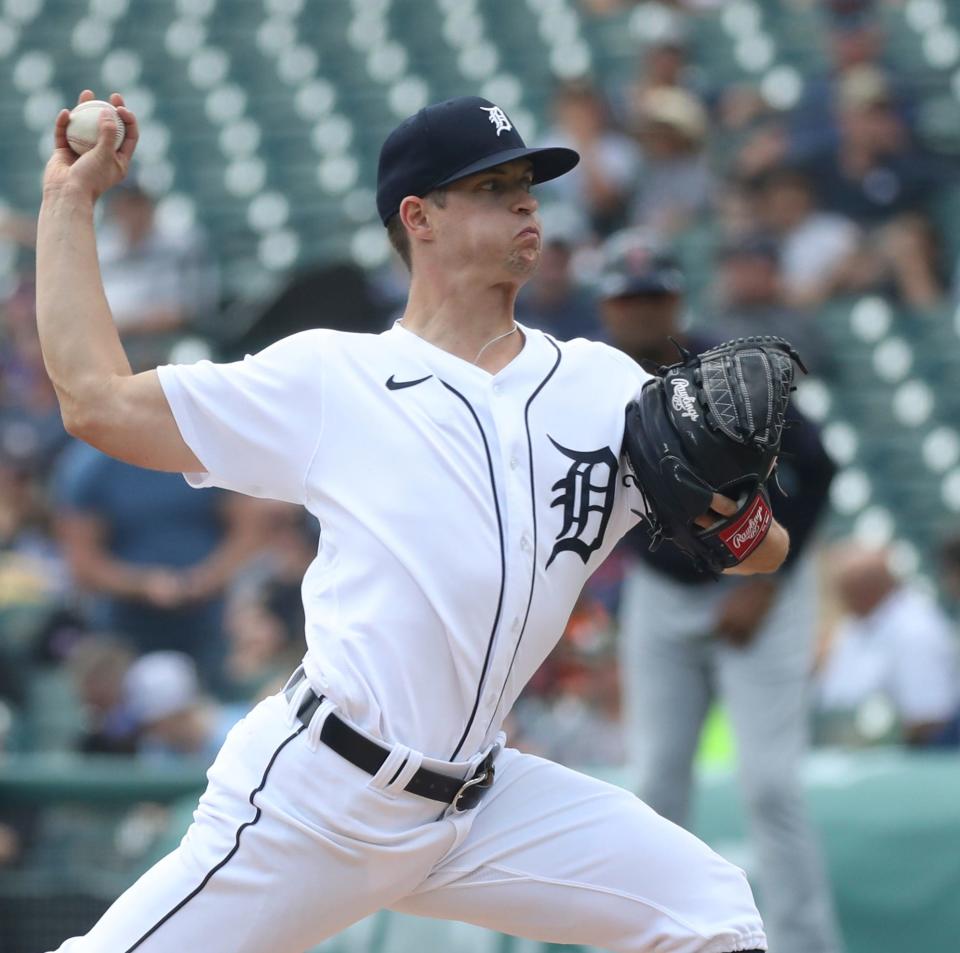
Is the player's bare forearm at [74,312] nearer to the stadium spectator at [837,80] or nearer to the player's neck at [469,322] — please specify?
the player's neck at [469,322]

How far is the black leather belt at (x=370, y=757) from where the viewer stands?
253 cm

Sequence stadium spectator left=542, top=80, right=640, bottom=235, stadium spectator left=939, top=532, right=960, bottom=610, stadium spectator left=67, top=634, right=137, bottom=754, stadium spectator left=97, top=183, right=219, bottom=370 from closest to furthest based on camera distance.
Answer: stadium spectator left=939, top=532, right=960, bottom=610, stadium spectator left=67, top=634, right=137, bottom=754, stadium spectator left=542, top=80, right=640, bottom=235, stadium spectator left=97, top=183, right=219, bottom=370

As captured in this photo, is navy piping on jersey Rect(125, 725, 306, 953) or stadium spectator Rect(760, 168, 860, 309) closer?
navy piping on jersey Rect(125, 725, 306, 953)

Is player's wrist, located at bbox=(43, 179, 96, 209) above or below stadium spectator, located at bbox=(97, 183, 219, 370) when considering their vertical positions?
above

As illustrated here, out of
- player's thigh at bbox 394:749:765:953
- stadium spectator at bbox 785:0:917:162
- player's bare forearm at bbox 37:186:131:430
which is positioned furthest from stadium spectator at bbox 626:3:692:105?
player's thigh at bbox 394:749:765:953

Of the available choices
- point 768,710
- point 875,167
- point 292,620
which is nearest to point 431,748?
point 768,710

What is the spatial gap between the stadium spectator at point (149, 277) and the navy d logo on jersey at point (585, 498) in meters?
6.14

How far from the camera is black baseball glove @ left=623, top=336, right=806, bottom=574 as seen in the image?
101 inches

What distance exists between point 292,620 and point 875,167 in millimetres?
3594

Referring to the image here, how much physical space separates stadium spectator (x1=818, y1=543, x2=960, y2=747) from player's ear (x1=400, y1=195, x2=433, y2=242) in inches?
131

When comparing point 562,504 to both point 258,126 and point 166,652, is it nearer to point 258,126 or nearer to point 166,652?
point 166,652

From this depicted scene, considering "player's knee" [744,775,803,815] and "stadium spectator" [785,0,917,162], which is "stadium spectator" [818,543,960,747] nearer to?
"player's knee" [744,775,803,815]

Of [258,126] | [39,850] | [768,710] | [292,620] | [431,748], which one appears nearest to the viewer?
[431,748]

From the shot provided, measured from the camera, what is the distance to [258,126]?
11172mm
